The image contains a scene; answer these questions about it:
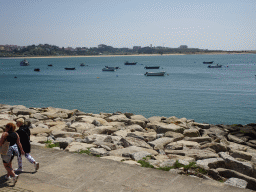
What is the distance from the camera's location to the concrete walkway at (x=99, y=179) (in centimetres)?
549

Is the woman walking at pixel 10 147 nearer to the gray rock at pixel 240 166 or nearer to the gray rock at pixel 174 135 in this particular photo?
the gray rock at pixel 240 166

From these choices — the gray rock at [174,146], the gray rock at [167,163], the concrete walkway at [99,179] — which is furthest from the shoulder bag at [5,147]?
the gray rock at [174,146]

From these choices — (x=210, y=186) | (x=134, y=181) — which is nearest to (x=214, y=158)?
(x=210, y=186)

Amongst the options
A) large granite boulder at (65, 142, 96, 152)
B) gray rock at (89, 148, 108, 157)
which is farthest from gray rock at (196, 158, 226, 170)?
large granite boulder at (65, 142, 96, 152)

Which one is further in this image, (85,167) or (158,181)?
(85,167)

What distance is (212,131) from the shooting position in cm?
1502

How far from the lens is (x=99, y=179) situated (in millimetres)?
5945

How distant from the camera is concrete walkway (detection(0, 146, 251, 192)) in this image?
549 cm

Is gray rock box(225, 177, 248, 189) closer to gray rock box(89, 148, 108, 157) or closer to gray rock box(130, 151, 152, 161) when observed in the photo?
gray rock box(130, 151, 152, 161)

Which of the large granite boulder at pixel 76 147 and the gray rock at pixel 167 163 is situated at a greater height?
the gray rock at pixel 167 163

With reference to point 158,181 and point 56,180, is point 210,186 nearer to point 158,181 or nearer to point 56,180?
point 158,181

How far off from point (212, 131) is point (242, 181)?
353 inches

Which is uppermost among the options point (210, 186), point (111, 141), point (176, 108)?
point (210, 186)

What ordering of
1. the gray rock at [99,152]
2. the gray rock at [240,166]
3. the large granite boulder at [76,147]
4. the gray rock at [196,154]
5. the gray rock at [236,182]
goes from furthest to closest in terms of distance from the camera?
the large granite boulder at [76,147], the gray rock at [99,152], the gray rock at [196,154], the gray rock at [240,166], the gray rock at [236,182]
